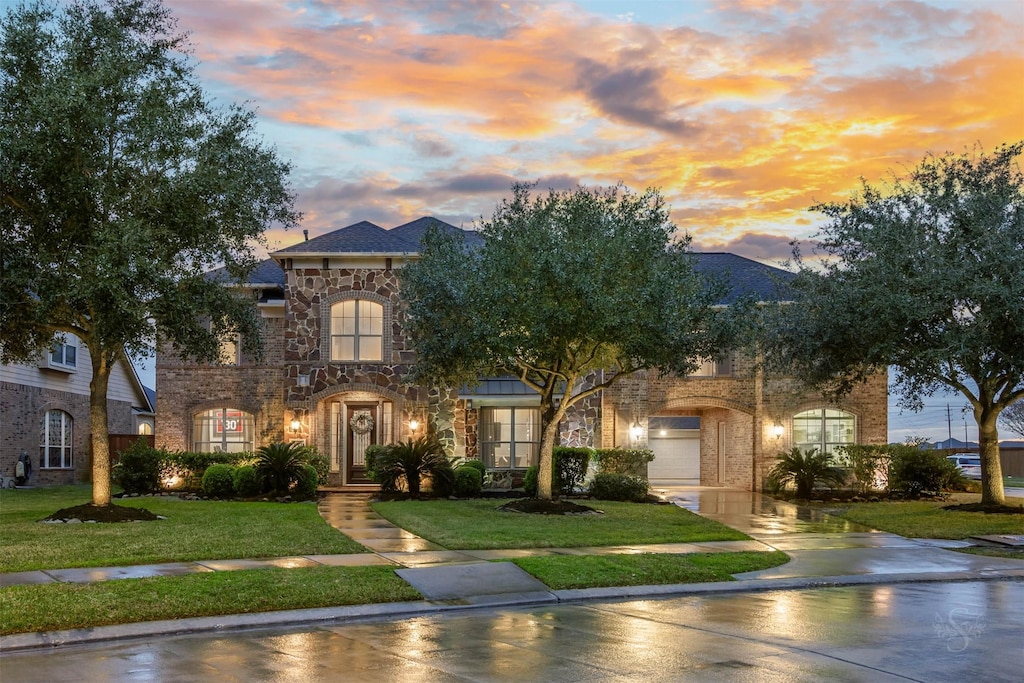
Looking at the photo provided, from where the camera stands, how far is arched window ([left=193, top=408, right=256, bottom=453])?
104 feet

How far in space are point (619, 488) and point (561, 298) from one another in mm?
8220

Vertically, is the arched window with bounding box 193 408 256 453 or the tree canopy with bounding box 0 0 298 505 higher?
the tree canopy with bounding box 0 0 298 505

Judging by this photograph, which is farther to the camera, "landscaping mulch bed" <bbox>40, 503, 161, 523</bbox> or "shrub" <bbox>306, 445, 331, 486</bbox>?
"shrub" <bbox>306, 445, 331, 486</bbox>

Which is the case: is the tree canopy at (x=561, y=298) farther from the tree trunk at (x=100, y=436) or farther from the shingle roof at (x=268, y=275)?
the shingle roof at (x=268, y=275)

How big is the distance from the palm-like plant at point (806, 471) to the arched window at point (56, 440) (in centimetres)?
2406

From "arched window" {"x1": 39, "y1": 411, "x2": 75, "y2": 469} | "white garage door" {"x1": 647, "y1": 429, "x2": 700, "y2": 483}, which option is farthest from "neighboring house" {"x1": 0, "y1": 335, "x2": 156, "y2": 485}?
"white garage door" {"x1": 647, "y1": 429, "x2": 700, "y2": 483}


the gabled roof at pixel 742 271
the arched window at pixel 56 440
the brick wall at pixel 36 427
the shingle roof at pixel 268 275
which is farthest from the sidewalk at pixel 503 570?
the arched window at pixel 56 440

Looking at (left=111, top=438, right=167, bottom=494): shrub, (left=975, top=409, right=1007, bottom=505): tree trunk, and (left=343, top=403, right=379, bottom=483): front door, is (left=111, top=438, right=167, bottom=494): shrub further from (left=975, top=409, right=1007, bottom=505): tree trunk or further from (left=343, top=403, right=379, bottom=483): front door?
(left=975, top=409, right=1007, bottom=505): tree trunk

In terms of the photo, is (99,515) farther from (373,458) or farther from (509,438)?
(509,438)

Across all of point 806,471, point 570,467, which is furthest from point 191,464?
point 806,471

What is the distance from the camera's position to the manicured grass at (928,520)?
2042cm

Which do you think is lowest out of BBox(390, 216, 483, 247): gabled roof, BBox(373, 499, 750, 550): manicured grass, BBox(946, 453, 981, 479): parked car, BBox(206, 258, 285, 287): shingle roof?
BBox(946, 453, 981, 479): parked car

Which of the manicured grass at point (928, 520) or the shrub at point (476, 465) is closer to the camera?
the manicured grass at point (928, 520)

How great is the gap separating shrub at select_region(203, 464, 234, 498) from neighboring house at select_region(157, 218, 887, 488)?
11.6 ft
